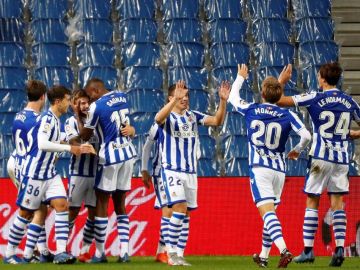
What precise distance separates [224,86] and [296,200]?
2682 millimetres

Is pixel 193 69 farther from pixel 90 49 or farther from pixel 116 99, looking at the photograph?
pixel 116 99

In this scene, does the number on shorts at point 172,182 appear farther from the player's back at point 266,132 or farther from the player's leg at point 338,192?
the player's leg at point 338,192

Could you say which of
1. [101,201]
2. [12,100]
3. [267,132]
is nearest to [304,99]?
[267,132]

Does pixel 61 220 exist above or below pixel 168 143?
below

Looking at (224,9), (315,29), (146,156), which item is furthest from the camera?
(224,9)

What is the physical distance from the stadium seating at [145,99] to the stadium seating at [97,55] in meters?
1.05

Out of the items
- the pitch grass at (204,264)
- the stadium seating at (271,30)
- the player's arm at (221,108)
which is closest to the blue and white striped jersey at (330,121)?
the player's arm at (221,108)

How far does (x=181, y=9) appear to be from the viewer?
1658 cm

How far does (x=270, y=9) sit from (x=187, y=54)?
1795 millimetres

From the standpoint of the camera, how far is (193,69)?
15656mm

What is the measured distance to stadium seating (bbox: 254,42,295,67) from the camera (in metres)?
16.0

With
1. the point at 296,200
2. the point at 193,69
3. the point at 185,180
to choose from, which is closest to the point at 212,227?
the point at 296,200

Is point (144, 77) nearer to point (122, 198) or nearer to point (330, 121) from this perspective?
point (122, 198)

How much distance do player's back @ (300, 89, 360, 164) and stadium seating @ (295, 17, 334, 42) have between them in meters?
6.52
